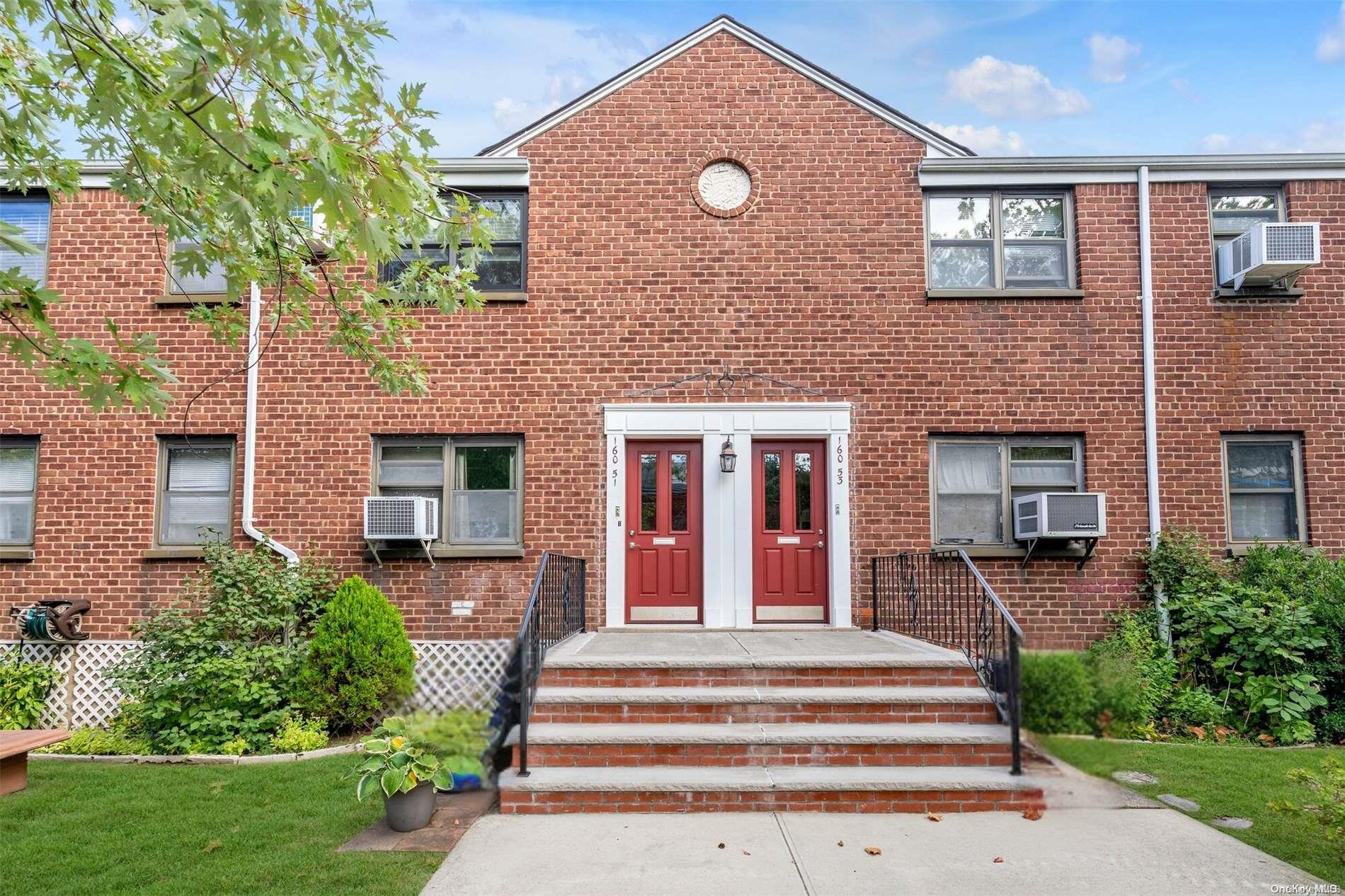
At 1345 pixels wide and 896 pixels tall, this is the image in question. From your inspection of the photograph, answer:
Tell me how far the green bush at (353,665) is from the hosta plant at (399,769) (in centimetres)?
273

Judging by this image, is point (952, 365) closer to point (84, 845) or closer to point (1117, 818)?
point (1117, 818)

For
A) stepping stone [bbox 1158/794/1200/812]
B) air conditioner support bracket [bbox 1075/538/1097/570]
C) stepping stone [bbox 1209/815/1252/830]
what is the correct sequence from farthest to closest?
1. air conditioner support bracket [bbox 1075/538/1097/570]
2. stepping stone [bbox 1158/794/1200/812]
3. stepping stone [bbox 1209/815/1252/830]

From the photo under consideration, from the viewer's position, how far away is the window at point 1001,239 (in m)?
9.32

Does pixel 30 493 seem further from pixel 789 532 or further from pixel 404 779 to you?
pixel 789 532

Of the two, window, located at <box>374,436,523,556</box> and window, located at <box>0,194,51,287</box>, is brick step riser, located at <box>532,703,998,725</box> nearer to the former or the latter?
window, located at <box>374,436,523,556</box>

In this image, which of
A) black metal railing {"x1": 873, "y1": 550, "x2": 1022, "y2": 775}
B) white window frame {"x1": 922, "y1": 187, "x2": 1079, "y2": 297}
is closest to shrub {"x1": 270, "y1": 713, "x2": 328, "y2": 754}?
black metal railing {"x1": 873, "y1": 550, "x2": 1022, "y2": 775}

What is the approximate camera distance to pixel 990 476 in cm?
908

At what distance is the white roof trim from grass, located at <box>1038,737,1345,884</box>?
5.88 metres

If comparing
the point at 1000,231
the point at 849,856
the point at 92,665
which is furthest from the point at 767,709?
the point at 92,665

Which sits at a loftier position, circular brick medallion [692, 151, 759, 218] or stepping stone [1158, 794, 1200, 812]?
circular brick medallion [692, 151, 759, 218]

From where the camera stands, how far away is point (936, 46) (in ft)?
69.4

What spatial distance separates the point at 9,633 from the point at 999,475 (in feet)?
34.5

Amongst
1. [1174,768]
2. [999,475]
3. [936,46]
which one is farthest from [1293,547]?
[936,46]

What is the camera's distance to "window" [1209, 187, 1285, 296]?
9.29 m
